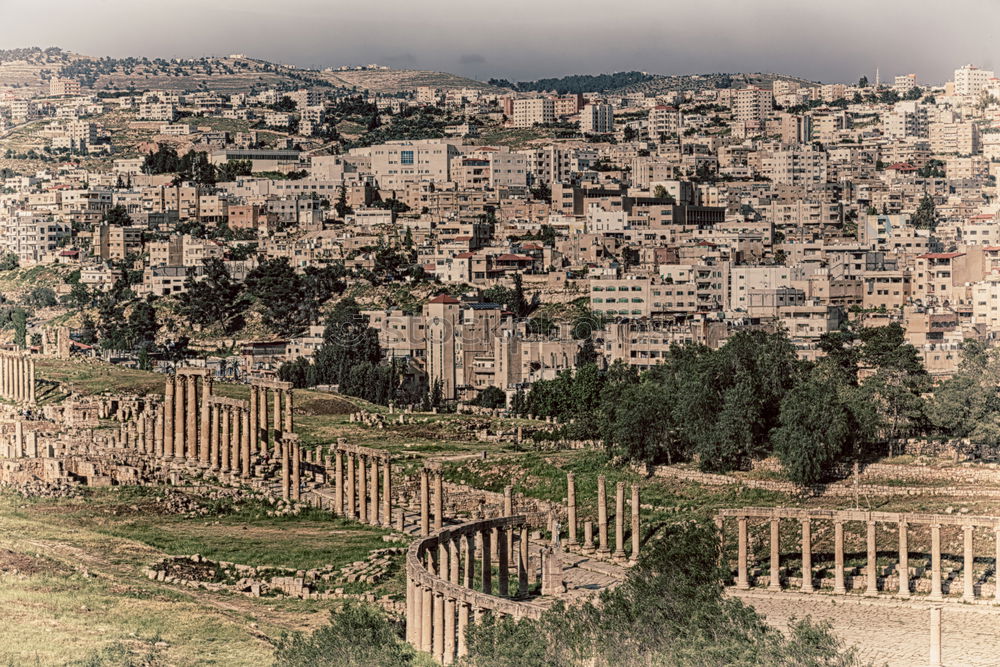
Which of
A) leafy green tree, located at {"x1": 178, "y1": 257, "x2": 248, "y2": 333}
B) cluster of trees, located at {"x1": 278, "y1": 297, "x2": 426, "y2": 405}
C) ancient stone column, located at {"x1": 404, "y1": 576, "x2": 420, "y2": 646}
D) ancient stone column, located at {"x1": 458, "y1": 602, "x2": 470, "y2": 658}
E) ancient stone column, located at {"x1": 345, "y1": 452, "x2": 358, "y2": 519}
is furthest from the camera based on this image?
leafy green tree, located at {"x1": 178, "y1": 257, "x2": 248, "y2": 333}

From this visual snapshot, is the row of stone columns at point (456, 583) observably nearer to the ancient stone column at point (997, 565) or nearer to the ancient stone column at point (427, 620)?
the ancient stone column at point (427, 620)

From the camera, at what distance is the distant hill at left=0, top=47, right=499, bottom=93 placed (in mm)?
163625

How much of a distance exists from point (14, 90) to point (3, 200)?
47.3 metres

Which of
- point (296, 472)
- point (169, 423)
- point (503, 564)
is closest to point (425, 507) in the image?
point (503, 564)

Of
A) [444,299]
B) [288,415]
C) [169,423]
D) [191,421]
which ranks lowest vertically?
[169,423]

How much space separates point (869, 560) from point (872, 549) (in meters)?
0.25

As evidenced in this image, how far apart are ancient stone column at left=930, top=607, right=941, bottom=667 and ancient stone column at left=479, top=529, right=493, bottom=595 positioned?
7.83 metres

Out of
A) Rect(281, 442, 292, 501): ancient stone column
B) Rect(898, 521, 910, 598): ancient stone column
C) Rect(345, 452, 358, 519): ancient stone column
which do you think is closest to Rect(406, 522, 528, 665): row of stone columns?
Rect(345, 452, 358, 519): ancient stone column

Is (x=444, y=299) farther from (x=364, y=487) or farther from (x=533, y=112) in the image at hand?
(x=533, y=112)

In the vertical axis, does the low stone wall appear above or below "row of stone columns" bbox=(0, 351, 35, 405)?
below

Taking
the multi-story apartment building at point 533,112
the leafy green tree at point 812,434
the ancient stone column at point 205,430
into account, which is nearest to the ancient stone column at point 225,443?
the ancient stone column at point 205,430

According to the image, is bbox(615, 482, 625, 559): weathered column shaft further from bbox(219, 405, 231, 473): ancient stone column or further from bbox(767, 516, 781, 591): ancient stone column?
bbox(219, 405, 231, 473): ancient stone column

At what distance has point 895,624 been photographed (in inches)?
1017

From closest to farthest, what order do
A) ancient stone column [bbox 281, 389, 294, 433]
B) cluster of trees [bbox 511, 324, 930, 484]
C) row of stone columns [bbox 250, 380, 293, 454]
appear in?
cluster of trees [bbox 511, 324, 930, 484], ancient stone column [bbox 281, 389, 294, 433], row of stone columns [bbox 250, 380, 293, 454]
